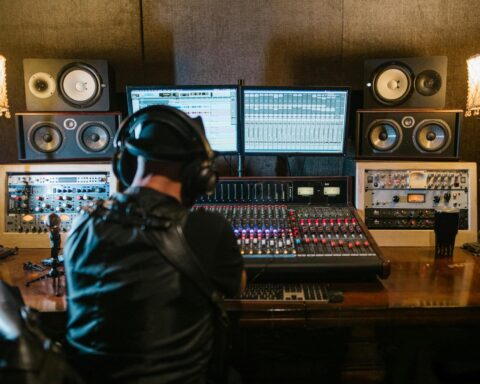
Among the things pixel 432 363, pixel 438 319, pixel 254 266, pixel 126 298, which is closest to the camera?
pixel 126 298

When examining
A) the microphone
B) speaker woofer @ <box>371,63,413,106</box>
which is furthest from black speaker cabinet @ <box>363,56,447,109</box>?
the microphone

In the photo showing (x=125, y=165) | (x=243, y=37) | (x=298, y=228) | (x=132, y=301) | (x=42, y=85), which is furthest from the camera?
(x=243, y=37)

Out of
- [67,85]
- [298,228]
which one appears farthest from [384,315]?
[67,85]

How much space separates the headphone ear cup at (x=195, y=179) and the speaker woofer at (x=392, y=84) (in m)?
1.29

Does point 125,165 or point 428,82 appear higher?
point 428,82

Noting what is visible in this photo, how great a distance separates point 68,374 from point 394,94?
186 centimetres

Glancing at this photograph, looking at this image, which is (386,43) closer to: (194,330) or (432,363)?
(432,363)

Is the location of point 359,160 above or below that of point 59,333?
above

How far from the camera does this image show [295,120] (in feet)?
6.25

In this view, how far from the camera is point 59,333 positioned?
4.00 feet

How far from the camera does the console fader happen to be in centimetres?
139

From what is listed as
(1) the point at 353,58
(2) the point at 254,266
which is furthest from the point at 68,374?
(1) the point at 353,58

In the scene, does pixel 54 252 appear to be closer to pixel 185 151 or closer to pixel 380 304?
pixel 185 151

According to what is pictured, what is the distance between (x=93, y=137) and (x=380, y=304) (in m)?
1.51
